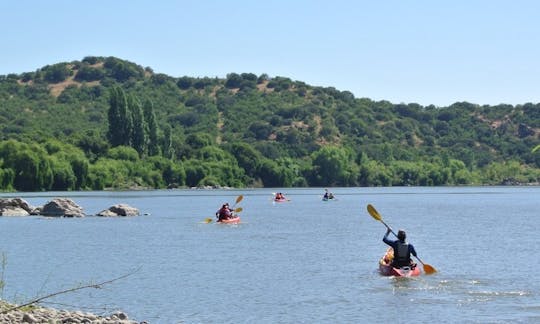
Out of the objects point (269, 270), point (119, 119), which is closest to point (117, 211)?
point (269, 270)

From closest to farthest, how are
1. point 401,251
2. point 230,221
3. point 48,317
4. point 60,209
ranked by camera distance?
point 48,317, point 401,251, point 230,221, point 60,209

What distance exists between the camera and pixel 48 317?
2652 cm

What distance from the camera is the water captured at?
3219 cm

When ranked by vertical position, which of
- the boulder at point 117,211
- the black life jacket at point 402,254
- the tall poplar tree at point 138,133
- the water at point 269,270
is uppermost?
→ the tall poplar tree at point 138,133

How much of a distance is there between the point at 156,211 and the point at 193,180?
277 feet

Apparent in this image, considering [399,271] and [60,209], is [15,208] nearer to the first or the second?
[60,209]

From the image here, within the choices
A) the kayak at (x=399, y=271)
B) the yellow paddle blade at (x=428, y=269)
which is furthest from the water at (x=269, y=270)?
the yellow paddle blade at (x=428, y=269)

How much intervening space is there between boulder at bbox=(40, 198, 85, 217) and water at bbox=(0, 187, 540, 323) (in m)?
0.73

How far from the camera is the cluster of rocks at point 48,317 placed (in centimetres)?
2492

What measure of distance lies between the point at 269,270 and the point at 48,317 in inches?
727

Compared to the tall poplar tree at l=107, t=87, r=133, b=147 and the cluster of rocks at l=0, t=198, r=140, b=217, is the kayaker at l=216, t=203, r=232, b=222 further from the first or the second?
the tall poplar tree at l=107, t=87, r=133, b=147

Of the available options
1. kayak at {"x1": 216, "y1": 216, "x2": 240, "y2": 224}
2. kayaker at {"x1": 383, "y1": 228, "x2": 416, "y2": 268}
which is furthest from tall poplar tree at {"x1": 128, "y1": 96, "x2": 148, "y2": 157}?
kayaker at {"x1": 383, "y1": 228, "x2": 416, "y2": 268}

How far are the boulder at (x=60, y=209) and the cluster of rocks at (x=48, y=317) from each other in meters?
53.4

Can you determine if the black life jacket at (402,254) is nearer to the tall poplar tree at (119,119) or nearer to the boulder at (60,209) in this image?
the boulder at (60,209)
